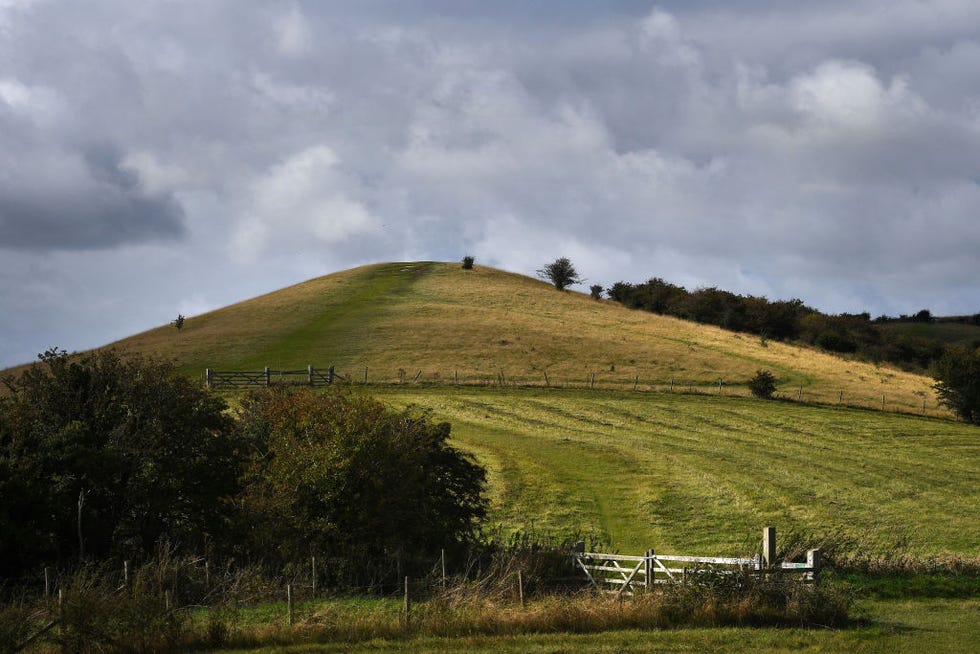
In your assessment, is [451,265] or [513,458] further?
[451,265]

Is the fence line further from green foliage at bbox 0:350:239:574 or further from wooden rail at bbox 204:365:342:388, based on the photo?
green foliage at bbox 0:350:239:574

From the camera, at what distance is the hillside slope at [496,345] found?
245ft

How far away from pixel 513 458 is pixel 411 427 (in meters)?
17.5

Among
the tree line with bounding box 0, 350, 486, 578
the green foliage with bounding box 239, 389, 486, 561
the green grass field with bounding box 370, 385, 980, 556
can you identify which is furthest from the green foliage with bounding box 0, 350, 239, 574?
the green grass field with bounding box 370, 385, 980, 556

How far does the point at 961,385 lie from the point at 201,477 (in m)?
57.9

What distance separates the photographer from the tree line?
90.6 ft

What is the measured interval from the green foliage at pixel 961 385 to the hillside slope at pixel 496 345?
62.9 inches

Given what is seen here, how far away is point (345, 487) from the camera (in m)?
28.1

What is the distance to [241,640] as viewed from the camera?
18.9 meters

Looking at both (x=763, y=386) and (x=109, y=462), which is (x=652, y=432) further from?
(x=109, y=462)

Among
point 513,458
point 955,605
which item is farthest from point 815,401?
point 955,605

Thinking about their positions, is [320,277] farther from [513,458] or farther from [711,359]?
[513,458]

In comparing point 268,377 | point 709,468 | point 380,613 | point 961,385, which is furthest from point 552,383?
point 380,613

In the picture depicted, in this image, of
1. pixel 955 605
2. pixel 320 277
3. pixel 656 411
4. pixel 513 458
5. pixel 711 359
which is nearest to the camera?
pixel 955 605
